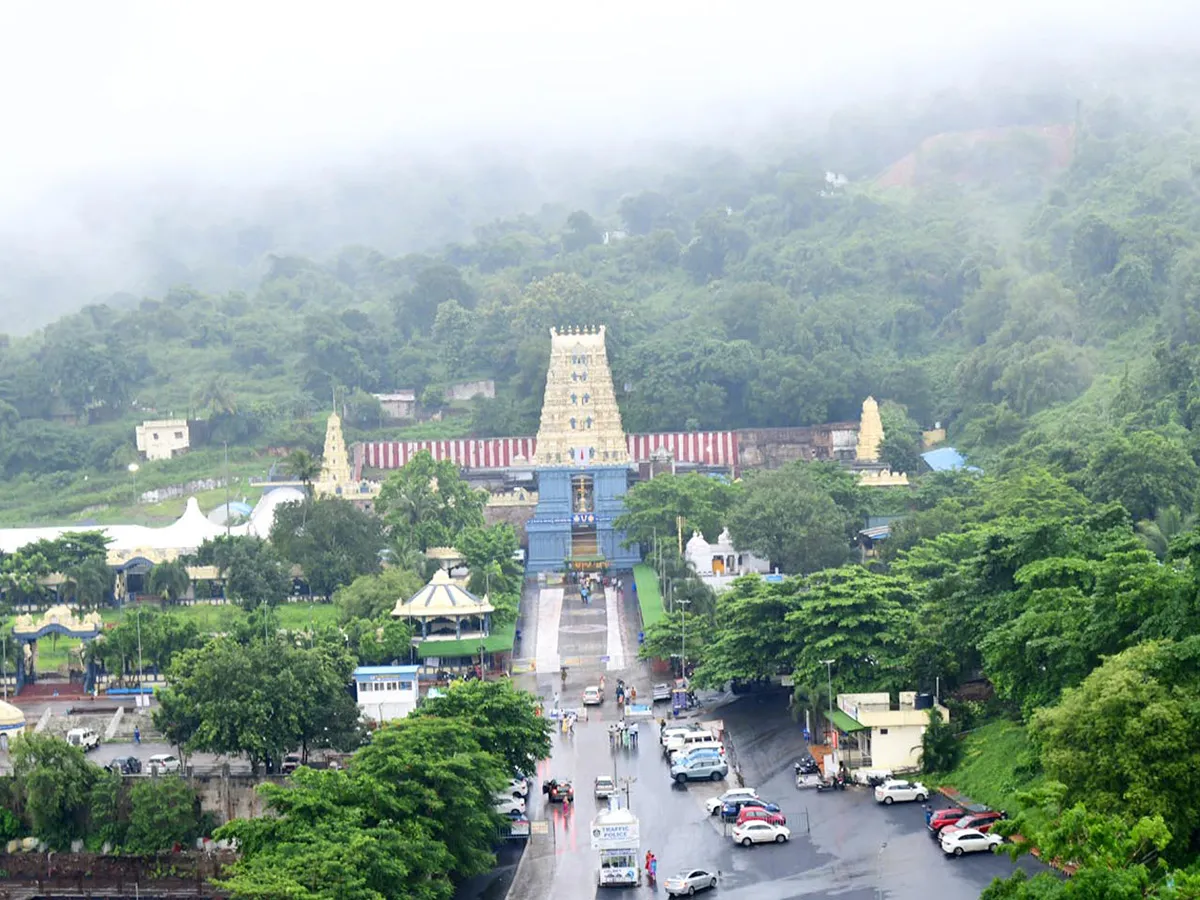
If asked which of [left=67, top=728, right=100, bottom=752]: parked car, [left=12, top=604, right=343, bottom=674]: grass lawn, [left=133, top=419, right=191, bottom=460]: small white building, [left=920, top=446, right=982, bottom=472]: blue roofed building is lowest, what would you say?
[left=67, top=728, right=100, bottom=752]: parked car

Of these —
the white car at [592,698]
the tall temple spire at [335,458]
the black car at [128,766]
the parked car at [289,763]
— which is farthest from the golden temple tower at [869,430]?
the black car at [128,766]

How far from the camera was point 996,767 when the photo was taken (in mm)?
43688

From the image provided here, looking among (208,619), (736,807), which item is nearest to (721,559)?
(208,619)

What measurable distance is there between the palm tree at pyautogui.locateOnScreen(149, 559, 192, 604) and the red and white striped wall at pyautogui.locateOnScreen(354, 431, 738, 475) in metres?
24.3

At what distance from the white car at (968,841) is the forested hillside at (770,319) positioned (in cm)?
2962

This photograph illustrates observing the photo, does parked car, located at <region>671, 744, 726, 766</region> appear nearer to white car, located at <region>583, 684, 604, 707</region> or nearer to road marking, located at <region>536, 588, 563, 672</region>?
white car, located at <region>583, 684, 604, 707</region>

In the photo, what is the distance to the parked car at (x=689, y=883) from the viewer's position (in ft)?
129

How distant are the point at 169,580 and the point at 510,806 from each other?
2528 centimetres

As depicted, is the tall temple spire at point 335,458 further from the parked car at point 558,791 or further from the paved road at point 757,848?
the parked car at point 558,791

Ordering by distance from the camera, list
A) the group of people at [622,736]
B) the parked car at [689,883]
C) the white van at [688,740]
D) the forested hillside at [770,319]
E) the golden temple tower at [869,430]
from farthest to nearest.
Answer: the forested hillside at [770,319] → the golden temple tower at [869,430] → the group of people at [622,736] → the white van at [688,740] → the parked car at [689,883]

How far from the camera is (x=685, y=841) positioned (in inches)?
1676

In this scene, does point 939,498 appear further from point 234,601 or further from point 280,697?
point 280,697

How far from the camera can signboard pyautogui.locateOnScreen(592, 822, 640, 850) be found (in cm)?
4075

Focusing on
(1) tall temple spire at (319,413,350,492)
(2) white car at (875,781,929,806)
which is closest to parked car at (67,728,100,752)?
(2) white car at (875,781,929,806)
